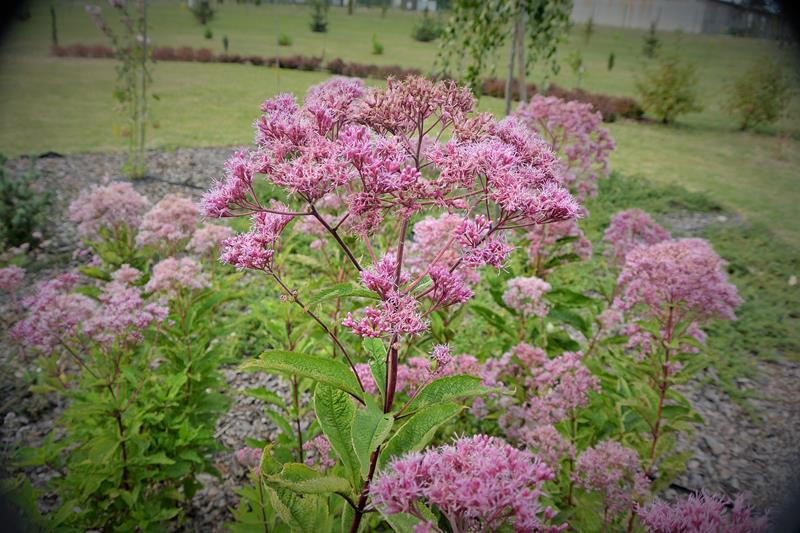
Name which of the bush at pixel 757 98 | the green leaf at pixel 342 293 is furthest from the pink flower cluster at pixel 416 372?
the bush at pixel 757 98

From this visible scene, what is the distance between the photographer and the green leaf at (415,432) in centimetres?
66

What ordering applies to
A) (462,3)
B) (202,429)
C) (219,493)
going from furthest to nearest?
1. (462,3)
2. (219,493)
3. (202,429)

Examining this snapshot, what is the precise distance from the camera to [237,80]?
4992mm

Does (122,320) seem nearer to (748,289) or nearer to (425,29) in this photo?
(748,289)

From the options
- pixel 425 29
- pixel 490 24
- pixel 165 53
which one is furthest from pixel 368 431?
pixel 165 53

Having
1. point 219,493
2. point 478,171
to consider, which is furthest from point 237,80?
point 478,171

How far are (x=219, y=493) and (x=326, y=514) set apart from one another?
2.97ft

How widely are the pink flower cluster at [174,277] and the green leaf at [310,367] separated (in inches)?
31.8

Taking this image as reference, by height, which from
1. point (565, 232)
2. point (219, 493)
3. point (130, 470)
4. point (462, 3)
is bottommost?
point (219, 493)

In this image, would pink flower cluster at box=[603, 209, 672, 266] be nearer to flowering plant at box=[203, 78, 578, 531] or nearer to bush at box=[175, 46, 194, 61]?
flowering plant at box=[203, 78, 578, 531]

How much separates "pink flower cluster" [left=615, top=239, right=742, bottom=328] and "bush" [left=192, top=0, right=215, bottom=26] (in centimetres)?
453

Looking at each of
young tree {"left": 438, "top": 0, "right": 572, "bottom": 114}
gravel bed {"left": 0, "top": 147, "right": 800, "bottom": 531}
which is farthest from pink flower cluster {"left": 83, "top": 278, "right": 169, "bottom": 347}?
young tree {"left": 438, "top": 0, "right": 572, "bottom": 114}

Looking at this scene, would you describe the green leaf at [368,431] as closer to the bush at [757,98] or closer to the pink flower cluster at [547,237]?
the pink flower cluster at [547,237]

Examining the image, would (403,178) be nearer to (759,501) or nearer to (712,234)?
(759,501)
